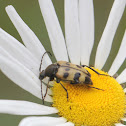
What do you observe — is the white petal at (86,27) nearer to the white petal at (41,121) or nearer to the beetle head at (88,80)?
the beetle head at (88,80)

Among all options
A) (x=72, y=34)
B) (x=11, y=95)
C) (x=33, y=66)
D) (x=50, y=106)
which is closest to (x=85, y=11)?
(x=72, y=34)

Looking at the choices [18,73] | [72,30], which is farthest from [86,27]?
[18,73]

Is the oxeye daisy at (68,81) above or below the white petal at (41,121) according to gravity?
above

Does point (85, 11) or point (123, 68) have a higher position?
point (85, 11)

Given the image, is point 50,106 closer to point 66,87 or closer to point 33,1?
point 66,87

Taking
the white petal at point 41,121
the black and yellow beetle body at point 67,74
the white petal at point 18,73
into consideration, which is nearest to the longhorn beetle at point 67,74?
the black and yellow beetle body at point 67,74

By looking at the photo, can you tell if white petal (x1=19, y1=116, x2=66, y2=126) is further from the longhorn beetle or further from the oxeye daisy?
the longhorn beetle

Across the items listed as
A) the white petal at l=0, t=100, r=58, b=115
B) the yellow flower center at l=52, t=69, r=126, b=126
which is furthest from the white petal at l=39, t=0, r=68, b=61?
the white petal at l=0, t=100, r=58, b=115
